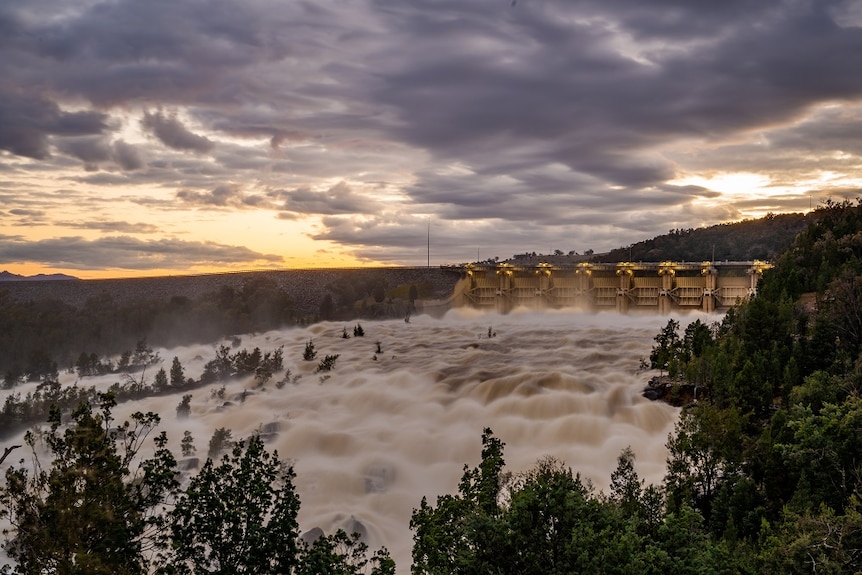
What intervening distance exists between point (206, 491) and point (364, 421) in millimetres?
37739

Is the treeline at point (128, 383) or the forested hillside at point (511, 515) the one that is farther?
the treeline at point (128, 383)

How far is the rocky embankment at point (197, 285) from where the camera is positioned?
127 metres

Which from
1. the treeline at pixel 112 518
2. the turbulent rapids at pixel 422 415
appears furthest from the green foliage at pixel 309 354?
the treeline at pixel 112 518

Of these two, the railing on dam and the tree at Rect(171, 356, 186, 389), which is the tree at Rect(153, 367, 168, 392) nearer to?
the tree at Rect(171, 356, 186, 389)

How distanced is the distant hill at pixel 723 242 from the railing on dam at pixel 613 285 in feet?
114

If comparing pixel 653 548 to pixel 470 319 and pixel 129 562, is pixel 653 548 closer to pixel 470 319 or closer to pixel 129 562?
pixel 129 562

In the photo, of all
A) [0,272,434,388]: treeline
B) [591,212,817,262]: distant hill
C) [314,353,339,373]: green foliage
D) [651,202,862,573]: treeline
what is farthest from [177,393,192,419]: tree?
[591,212,817,262]: distant hill

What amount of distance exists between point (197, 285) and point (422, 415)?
98.9 meters

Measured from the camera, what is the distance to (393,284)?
126 meters

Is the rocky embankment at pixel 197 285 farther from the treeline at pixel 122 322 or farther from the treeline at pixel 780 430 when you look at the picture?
the treeline at pixel 780 430

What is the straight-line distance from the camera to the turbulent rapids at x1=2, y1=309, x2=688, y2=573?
41188 mm

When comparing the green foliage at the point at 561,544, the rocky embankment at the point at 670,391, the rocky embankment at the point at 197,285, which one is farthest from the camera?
the rocky embankment at the point at 197,285

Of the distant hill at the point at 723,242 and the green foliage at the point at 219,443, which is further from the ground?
the distant hill at the point at 723,242

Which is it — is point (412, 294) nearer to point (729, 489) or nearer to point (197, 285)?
point (197, 285)
